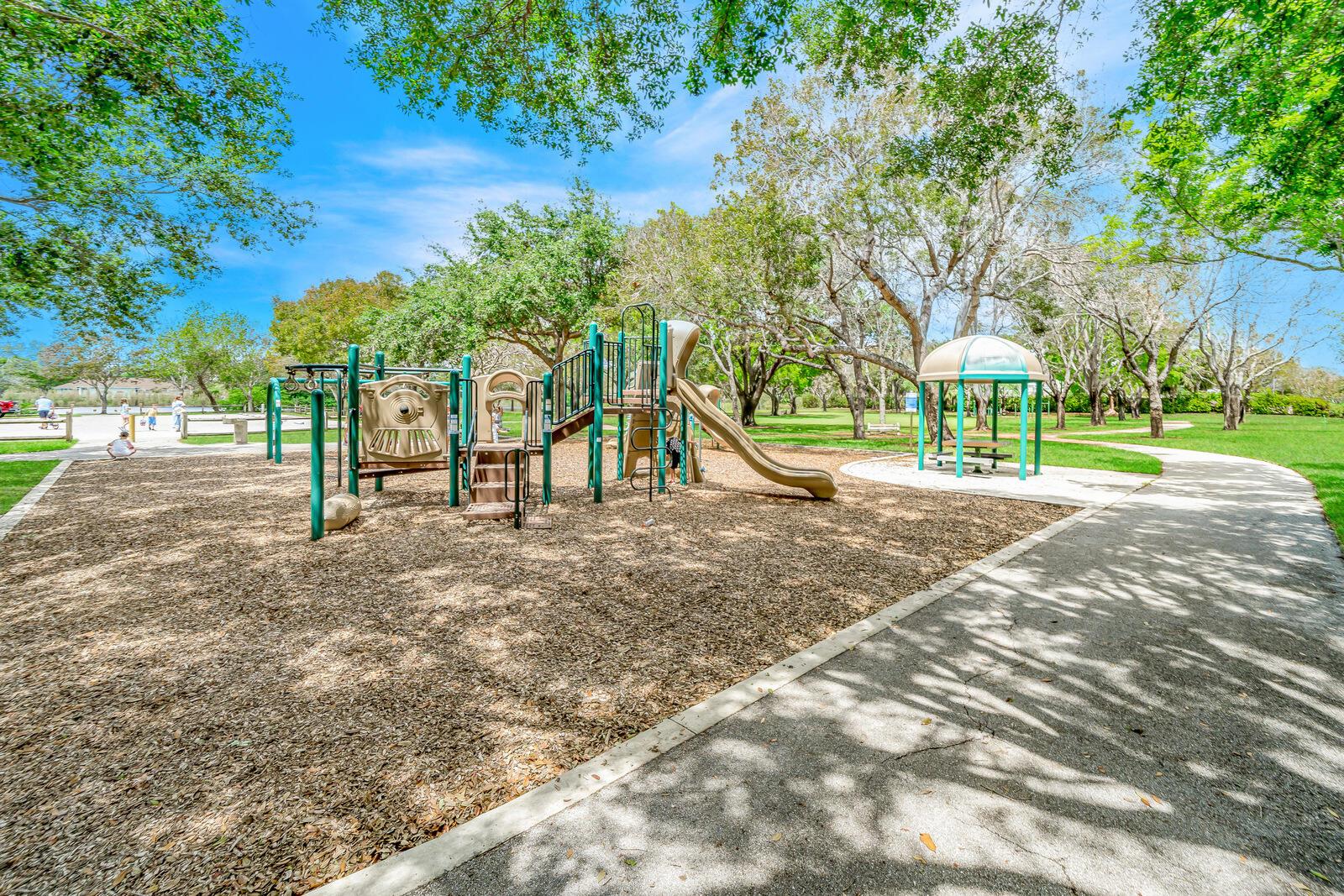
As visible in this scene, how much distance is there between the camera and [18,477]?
11.1 meters

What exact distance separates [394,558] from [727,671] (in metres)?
4.06

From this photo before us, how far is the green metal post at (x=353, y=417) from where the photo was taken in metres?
7.91

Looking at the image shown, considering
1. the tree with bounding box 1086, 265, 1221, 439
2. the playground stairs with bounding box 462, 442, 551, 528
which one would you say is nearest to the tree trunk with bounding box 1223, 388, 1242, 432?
the tree with bounding box 1086, 265, 1221, 439

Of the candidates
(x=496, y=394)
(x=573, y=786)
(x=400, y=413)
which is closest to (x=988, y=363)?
(x=496, y=394)

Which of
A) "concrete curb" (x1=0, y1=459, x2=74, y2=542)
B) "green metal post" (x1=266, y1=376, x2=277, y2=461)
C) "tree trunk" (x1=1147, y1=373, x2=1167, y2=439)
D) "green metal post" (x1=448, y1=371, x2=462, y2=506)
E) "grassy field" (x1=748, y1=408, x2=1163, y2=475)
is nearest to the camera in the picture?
"concrete curb" (x1=0, y1=459, x2=74, y2=542)

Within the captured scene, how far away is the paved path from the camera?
6.67 ft

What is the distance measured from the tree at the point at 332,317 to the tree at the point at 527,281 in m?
15.7

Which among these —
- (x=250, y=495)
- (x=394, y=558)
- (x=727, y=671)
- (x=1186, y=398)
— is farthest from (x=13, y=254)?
(x=1186, y=398)

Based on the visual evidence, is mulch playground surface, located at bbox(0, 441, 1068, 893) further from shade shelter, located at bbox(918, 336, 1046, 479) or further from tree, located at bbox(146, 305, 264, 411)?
tree, located at bbox(146, 305, 264, 411)

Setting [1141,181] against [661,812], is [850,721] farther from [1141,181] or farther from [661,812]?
[1141,181]

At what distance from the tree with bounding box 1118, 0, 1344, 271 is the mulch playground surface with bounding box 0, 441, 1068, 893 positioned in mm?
5664

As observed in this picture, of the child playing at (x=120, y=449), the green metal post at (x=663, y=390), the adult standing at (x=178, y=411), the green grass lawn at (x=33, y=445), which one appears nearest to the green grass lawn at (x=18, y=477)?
the child playing at (x=120, y=449)

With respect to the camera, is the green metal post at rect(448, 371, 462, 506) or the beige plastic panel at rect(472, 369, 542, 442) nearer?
the green metal post at rect(448, 371, 462, 506)

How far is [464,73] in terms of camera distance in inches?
391
